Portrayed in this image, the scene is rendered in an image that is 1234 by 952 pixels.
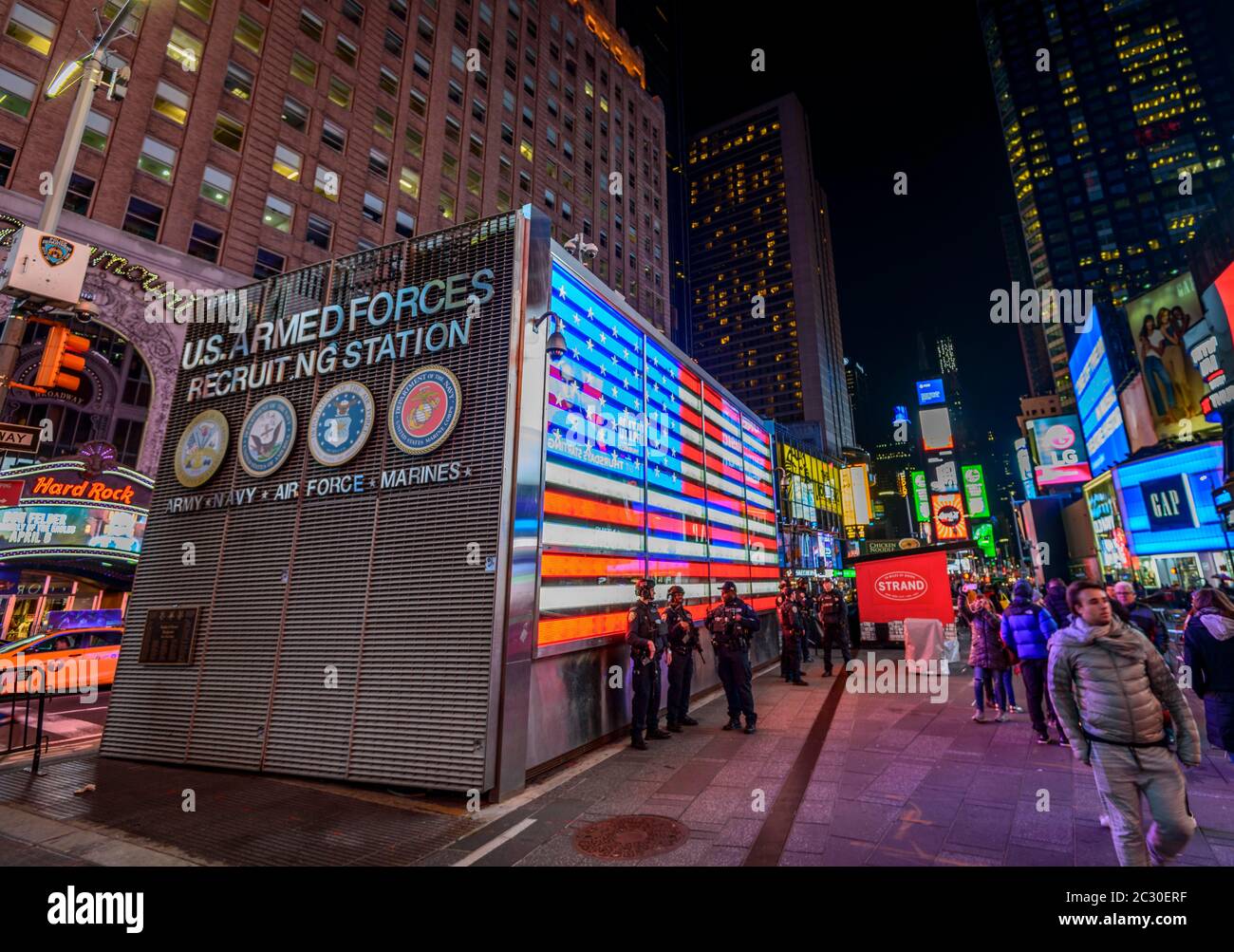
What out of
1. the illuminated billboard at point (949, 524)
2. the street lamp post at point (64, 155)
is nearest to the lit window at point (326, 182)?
the street lamp post at point (64, 155)

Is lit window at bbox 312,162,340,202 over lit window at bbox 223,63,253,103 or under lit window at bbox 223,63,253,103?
under

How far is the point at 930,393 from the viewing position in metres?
96.2

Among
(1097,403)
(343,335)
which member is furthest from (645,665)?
(1097,403)

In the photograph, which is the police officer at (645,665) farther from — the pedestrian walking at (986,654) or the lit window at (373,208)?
the lit window at (373,208)

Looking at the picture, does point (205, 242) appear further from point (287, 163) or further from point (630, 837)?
point (630, 837)

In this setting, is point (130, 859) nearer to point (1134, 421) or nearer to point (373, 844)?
point (373, 844)

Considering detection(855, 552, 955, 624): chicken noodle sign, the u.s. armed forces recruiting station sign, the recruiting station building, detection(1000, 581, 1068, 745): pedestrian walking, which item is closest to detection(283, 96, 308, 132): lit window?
the recruiting station building

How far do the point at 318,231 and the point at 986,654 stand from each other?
34310 millimetres

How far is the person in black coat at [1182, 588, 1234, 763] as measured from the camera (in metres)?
6.16

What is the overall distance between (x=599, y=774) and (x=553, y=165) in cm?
4793

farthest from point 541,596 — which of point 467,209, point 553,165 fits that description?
point 553,165

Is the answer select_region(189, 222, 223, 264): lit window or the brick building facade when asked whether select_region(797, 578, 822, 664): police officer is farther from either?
select_region(189, 222, 223, 264): lit window

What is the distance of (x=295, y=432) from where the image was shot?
8852 mm

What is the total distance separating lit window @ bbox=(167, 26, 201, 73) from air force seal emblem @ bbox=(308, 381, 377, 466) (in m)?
29.5
